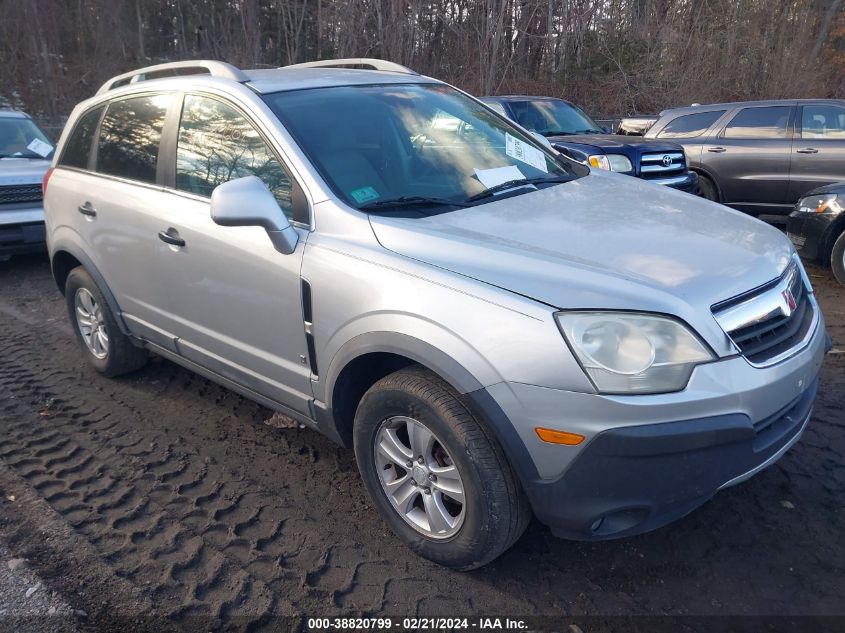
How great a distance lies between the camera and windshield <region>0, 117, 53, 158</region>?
8422 millimetres

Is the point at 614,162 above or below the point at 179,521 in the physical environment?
above

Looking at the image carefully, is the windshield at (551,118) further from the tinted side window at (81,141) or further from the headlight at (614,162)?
the tinted side window at (81,141)

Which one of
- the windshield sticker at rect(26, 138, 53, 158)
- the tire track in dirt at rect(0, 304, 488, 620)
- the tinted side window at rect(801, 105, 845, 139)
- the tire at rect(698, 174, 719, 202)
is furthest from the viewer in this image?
the tire at rect(698, 174, 719, 202)

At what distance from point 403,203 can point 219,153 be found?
1.05 meters

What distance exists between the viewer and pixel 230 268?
10.5 feet

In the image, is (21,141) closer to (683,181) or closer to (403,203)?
(403,203)

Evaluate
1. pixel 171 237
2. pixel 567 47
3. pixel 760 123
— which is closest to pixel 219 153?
pixel 171 237

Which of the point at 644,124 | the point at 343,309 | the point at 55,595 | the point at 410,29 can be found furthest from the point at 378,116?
the point at 410,29

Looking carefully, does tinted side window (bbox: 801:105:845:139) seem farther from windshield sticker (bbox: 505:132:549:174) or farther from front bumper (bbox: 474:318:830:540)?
front bumper (bbox: 474:318:830:540)

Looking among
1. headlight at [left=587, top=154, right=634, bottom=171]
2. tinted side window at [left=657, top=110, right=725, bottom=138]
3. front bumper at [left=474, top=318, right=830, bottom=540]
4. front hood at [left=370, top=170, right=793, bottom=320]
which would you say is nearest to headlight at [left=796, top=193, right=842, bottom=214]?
headlight at [left=587, top=154, right=634, bottom=171]

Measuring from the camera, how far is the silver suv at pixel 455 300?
225 centimetres

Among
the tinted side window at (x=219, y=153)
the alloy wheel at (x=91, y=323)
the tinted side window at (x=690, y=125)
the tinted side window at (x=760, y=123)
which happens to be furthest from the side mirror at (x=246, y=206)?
the tinted side window at (x=690, y=125)

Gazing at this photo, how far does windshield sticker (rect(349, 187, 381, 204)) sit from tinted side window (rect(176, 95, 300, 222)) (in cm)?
28

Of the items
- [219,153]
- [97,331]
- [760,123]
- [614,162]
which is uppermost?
[219,153]
